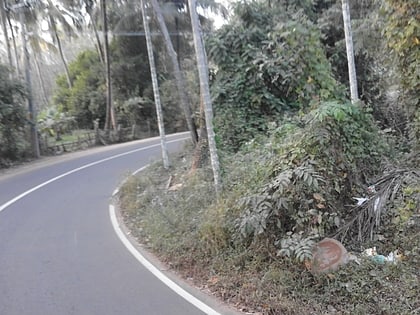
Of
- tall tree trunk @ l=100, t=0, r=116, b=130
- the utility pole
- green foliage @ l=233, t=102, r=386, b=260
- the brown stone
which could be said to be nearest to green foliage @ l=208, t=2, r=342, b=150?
green foliage @ l=233, t=102, r=386, b=260

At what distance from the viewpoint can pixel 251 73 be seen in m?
16.5

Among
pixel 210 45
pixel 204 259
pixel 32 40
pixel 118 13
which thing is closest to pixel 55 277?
pixel 204 259

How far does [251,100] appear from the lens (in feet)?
54.0

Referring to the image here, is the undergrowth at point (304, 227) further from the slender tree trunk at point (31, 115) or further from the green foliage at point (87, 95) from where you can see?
the green foliage at point (87, 95)

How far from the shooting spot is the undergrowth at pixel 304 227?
6043mm

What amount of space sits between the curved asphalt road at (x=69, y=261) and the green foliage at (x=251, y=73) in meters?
4.75

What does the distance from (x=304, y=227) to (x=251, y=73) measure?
33.6 feet

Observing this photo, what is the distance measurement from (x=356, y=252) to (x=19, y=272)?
215 inches

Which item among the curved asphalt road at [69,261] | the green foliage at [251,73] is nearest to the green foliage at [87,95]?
the green foliage at [251,73]

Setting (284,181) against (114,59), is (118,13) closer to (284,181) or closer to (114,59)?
(114,59)

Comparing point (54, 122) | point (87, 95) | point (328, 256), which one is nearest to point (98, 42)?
point (87, 95)

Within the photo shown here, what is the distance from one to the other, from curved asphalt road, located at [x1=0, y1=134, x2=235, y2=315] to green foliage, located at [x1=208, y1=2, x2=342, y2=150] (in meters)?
4.75

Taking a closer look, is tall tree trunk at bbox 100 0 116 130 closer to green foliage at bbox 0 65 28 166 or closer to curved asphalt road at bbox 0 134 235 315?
green foliage at bbox 0 65 28 166

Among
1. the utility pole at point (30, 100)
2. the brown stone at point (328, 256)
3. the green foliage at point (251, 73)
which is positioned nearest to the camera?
the brown stone at point (328, 256)
